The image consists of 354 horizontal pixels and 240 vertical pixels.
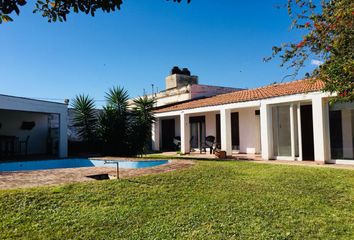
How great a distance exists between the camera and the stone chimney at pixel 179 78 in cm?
3756

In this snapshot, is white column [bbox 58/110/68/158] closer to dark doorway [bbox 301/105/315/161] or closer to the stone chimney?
dark doorway [bbox 301/105/315/161]

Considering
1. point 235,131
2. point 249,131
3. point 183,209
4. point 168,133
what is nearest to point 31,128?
point 168,133

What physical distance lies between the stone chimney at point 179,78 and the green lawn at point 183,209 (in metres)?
27.9

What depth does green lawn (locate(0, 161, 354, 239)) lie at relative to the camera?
6016 millimetres

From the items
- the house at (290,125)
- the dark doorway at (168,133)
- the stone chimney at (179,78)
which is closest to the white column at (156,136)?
the dark doorway at (168,133)

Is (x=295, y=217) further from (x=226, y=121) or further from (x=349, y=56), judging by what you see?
(x=226, y=121)

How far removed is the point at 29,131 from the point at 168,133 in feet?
40.8

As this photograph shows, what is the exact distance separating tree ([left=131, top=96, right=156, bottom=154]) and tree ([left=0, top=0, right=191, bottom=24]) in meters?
16.4

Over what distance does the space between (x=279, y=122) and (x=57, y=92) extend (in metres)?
26.5

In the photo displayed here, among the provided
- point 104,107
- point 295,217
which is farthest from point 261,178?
point 104,107

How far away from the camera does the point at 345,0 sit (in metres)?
7.20

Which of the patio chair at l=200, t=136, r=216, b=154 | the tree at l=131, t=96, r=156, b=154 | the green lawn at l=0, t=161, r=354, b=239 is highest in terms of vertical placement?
the tree at l=131, t=96, r=156, b=154

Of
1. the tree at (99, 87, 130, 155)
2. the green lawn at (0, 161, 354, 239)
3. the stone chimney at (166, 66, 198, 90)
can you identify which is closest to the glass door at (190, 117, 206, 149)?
the tree at (99, 87, 130, 155)

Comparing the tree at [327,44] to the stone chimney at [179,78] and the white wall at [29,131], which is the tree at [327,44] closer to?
the white wall at [29,131]
